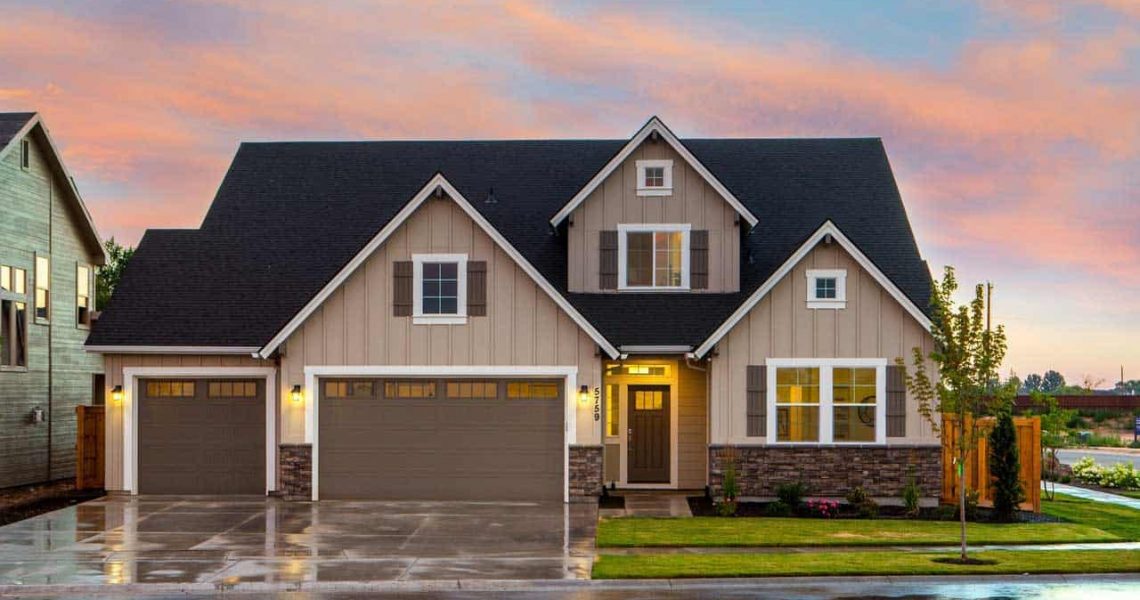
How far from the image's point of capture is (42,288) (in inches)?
1193

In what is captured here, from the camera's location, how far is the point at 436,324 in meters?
25.0

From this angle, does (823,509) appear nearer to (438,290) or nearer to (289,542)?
(438,290)

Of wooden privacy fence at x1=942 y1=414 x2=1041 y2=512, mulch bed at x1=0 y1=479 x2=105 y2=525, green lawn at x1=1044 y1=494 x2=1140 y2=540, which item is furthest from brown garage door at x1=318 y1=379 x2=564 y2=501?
green lawn at x1=1044 y1=494 x2=1140 y2=540

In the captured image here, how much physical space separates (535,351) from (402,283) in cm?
302

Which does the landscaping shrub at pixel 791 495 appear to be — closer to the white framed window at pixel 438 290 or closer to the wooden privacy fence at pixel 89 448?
the white framed window at pixel 438 290

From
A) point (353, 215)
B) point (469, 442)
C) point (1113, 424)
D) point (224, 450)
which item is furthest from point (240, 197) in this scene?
point (1113, 424)

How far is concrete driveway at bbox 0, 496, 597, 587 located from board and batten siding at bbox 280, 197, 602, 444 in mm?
2803

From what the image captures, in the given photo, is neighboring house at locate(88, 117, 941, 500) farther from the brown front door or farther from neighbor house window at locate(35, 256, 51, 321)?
neighbor house window at locate(35, 256, 51, 321)

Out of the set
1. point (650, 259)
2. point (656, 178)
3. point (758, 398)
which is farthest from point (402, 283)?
point (758, 398)

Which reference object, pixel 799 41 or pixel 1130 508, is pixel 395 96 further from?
pixel 1130 508

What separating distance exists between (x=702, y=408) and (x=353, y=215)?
9.69 metres

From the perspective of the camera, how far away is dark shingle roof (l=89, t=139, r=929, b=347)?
26.3 m

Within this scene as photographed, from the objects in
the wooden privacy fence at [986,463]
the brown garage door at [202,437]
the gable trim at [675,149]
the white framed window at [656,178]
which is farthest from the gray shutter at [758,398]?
the brown garage door at [202,437]

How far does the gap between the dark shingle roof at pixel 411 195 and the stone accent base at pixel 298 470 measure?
252cm
